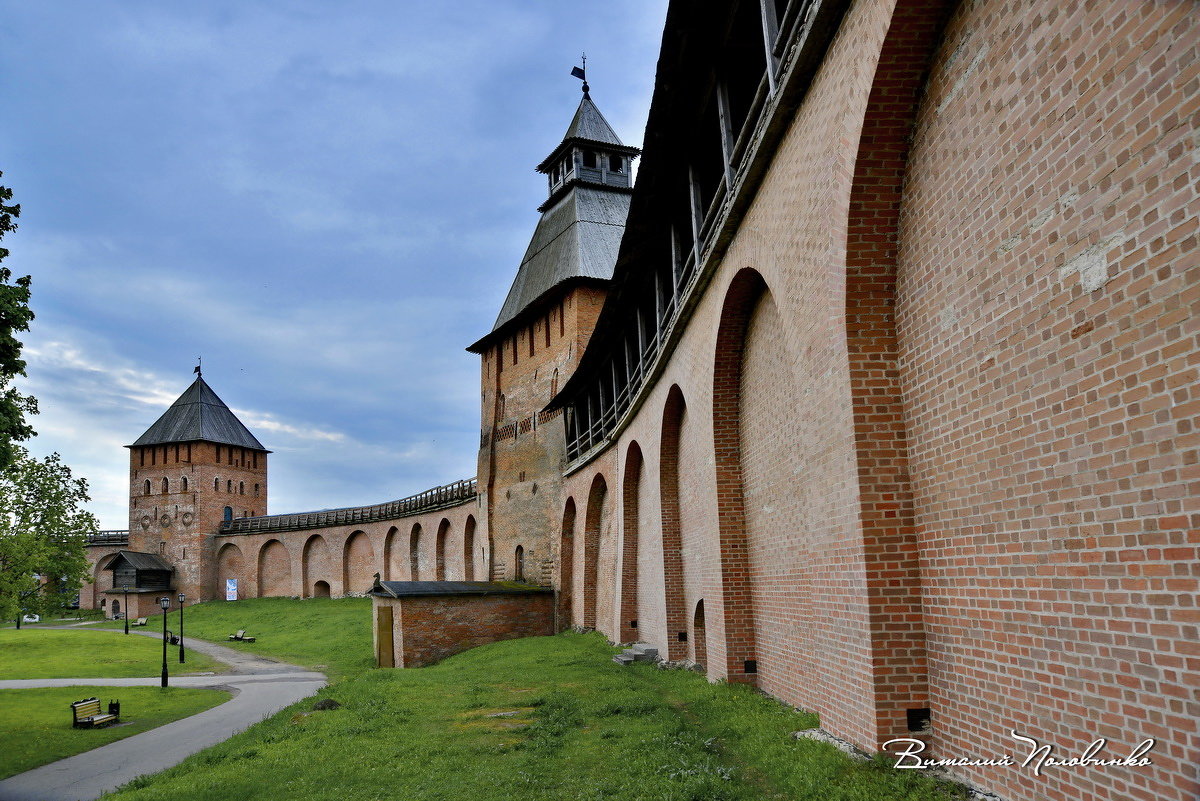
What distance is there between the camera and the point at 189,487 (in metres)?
50.8

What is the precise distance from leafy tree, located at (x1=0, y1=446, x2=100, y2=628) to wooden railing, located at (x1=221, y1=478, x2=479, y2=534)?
13.8 meters

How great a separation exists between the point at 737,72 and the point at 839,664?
22.7ft

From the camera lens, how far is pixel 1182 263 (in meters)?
2.84

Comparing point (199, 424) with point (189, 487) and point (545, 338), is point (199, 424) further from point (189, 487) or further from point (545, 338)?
point (545, 338)

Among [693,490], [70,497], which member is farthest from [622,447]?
[70,497]

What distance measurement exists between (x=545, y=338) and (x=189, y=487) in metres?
35.0

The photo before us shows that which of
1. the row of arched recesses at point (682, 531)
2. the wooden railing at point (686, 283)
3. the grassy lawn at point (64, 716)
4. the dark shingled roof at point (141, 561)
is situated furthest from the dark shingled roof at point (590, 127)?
the dark shingled roof at point (141, 561)

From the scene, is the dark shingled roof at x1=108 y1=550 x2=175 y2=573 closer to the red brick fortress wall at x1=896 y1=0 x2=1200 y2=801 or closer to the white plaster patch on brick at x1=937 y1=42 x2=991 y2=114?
the red brick fortress wall at x1=896 y1=0 x2=1200 y2=801

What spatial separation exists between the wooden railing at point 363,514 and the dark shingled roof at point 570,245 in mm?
7765

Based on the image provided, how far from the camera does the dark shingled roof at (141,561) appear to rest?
47.2 m

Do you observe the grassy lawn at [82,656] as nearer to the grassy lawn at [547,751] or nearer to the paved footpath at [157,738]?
the paved footpath at [157,738]

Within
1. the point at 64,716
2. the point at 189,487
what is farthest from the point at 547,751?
the point at 189,487

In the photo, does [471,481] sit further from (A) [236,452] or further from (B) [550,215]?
(A) [236,452]

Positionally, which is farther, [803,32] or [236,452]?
[236,452]
